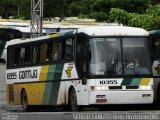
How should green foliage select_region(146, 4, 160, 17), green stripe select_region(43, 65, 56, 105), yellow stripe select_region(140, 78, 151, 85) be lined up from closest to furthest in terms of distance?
yellow stripe select_region(140, 78, 151, 85) < green stripe select_region(43, 65, 56, 105) < green foliage select_region(146, 4, 160, 17)

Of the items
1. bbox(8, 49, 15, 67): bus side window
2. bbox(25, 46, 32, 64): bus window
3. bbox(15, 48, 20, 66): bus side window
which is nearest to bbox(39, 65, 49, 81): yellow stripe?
bbox(25, 46, 32, 64): bus window

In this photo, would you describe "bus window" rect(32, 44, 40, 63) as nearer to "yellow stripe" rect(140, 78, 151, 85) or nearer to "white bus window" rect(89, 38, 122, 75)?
"white bus window" rect(89, 38, 122, 75)

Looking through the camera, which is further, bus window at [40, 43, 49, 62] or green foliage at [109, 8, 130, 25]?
green foliage at [109, 8, 130, 25]

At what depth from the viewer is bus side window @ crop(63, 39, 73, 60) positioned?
20.2 meters

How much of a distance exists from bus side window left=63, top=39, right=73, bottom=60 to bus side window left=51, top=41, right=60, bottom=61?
1.81 ft

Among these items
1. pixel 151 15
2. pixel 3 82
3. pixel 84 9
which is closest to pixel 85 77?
pixel 151 15

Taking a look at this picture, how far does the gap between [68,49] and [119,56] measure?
74.6 inches

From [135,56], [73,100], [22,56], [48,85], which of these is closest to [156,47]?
[135,56]

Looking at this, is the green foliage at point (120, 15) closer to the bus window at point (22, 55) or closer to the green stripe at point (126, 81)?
the bus window at point (22, 55)

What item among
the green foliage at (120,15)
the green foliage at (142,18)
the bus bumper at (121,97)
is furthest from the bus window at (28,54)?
the green foliage at (120,15)

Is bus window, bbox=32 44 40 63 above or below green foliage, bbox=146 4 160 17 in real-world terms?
below

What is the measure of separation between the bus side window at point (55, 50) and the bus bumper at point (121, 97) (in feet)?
8.71

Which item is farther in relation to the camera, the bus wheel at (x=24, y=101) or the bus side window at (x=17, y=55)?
the bus side window at (x=17, y=55)

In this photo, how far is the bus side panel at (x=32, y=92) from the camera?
905 inches
